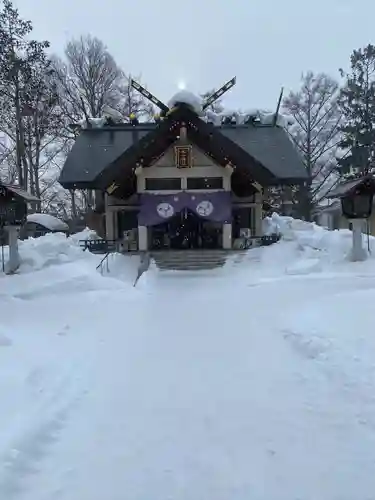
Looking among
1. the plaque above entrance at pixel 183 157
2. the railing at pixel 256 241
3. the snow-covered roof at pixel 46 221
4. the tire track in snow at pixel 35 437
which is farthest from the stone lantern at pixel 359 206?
the snow-covered roof at pixel 46 221

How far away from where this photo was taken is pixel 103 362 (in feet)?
16.7

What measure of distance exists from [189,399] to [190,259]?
11253mm

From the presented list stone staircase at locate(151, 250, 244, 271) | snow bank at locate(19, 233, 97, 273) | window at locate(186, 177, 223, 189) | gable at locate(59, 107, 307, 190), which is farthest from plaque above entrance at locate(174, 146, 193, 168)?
snow bank at locate(19, 233, 97, 273)

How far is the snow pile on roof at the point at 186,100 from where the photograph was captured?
54.0ft

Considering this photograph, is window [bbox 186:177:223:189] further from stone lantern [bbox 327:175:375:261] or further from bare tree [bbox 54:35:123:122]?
bare tree [bbox 54:35:123:122]

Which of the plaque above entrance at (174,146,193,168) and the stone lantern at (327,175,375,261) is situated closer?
the stone lantern at (327,175,375,261)

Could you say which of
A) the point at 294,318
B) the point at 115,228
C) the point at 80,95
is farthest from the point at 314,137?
the point at 294,318

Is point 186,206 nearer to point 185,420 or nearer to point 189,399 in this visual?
point 189,399

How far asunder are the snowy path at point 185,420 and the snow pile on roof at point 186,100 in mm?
11502

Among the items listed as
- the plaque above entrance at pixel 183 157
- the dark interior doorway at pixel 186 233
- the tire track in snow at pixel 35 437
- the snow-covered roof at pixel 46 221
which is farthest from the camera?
the snow-covered roof at pixel 46 221

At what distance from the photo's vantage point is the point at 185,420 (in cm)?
351

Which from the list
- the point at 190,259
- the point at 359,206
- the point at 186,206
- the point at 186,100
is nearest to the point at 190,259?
the point at 190,259

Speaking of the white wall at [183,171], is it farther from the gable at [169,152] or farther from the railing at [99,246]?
the railing at [99,246]

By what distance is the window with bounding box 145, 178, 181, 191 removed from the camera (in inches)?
669
